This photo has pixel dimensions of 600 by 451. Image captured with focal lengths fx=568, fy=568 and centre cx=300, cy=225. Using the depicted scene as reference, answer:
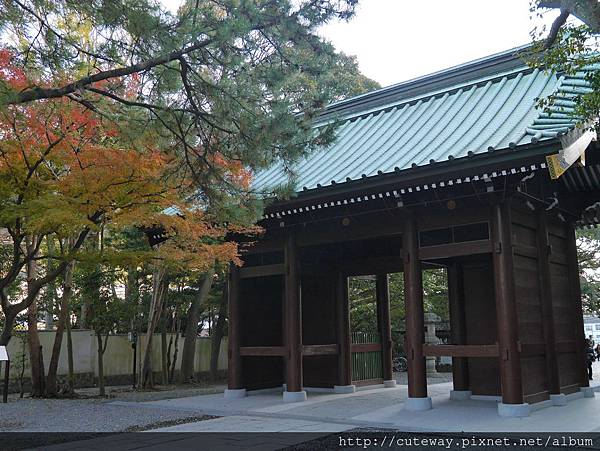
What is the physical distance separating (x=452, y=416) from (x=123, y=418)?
18.2 feet

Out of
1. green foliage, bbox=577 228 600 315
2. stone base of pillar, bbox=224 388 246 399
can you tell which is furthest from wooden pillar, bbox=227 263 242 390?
green foliage, bbox=577 228 600 315

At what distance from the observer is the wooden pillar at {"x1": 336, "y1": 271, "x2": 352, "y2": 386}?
42.6ft

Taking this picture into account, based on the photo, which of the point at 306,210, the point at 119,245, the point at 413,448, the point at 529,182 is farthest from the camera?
the point at 119,245

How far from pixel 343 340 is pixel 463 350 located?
424 cm

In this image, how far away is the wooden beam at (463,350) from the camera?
8922 millimetres

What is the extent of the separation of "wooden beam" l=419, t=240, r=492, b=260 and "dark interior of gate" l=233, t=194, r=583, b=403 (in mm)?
17

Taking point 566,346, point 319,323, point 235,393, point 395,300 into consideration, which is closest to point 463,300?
point 566,346

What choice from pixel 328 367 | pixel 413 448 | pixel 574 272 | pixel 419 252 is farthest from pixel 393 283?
pixel 413 448

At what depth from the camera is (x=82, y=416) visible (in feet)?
34.0

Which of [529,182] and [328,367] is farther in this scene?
[328,367]

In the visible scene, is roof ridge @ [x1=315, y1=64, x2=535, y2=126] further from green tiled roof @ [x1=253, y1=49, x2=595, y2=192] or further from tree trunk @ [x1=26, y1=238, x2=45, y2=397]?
tree trunk @ [x1=26, y1=238, x2=45, y2=397]

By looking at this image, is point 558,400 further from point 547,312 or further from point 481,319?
point 481,319

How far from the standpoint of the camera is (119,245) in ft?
57.7

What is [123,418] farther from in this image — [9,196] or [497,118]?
[497,118]
